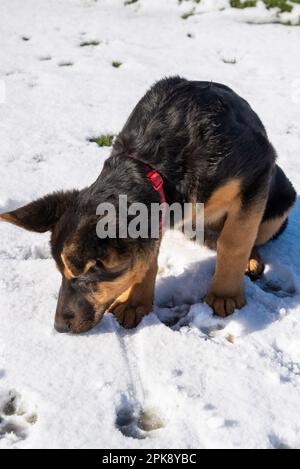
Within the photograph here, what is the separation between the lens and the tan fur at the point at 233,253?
3576 mm

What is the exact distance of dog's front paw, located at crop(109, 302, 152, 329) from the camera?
3666 millimetres

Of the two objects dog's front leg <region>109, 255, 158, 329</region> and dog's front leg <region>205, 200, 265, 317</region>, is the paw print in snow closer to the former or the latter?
dog's front leg <region>109, 255, 158, 329</region>

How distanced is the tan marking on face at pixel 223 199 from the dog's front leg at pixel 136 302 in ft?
1.75

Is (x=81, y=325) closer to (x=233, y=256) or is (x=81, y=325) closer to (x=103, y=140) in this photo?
(x=233, y=256)

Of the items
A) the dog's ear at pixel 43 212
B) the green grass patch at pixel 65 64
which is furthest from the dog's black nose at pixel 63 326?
the green grass patch at pixel 65 64

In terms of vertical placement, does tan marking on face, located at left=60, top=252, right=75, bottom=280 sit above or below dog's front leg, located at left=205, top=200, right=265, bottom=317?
above

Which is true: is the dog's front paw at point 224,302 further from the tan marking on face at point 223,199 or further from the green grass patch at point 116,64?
the green grass patch at point 116,64

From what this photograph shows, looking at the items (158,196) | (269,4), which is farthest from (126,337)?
(269,4)

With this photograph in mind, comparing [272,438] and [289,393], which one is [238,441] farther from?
[289,393]

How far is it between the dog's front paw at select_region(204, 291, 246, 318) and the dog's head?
0.75m

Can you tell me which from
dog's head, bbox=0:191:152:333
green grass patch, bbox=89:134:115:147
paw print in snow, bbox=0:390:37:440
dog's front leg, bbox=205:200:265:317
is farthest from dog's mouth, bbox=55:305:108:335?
green grass patch, bbox=89:134:115:147

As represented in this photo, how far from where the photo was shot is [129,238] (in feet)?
9.78

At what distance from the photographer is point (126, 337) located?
356 centimetres
